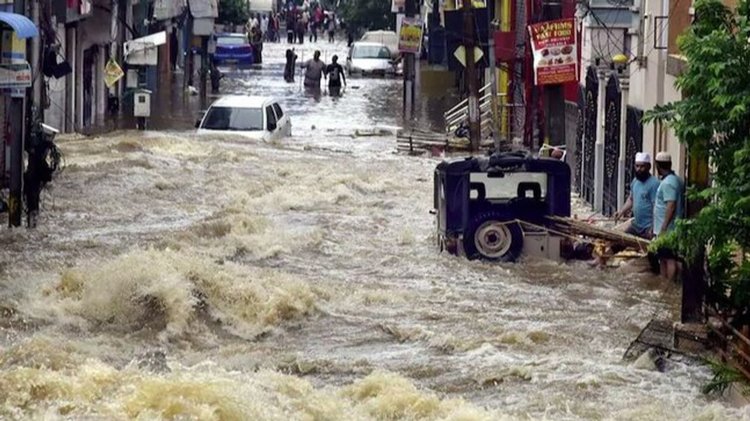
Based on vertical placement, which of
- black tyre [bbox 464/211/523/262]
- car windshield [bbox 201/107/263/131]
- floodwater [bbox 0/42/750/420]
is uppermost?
car windshield [bbox 201/107/263/131]

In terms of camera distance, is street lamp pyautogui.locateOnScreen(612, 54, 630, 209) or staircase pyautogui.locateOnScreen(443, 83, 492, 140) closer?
street lamp pyautogui.locateOnScreen(612, 54, 630, 209)

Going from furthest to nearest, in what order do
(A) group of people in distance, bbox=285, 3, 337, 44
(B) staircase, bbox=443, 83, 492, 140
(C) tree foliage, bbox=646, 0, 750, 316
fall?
1. (A) group of people in distance, bbox=285, 3, 337, 44
2. (B) staircase, bbox=443, 83, 492, 140
3. (C) tree foliage, bbox=646, 0, 750, 316

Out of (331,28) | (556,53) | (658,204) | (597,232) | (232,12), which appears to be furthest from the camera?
(331,28)

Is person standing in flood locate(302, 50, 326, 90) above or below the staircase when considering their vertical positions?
above

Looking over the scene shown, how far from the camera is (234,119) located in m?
34.0

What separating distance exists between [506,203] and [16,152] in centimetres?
602

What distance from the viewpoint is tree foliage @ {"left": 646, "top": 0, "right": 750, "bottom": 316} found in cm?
1230

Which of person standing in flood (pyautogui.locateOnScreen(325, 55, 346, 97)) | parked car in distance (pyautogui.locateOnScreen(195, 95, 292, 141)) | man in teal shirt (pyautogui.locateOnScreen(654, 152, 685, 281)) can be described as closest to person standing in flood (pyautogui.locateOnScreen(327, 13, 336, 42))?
person standing in flood (pyautogui.locateOnScreen(325, 55, 346, 97))

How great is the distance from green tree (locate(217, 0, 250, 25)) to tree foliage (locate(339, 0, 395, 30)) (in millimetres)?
4701

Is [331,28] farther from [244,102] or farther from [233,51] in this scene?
[244,102]

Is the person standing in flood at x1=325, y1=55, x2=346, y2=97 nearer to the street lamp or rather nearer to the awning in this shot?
the street lamp

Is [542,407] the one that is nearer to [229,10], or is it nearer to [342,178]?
[342,178]

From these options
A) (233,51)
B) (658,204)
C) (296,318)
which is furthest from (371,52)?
(296,318)

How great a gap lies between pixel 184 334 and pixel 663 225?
201 inches
